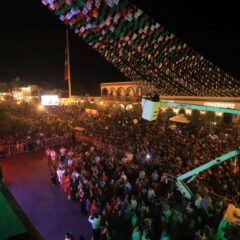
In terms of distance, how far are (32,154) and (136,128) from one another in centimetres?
702

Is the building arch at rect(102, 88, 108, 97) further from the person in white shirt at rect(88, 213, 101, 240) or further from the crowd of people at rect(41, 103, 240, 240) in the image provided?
the person in white shirt at rect(88, 213, 101, 240)

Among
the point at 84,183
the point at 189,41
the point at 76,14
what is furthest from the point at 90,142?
the point at 189,41

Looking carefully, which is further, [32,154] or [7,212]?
[32,154]

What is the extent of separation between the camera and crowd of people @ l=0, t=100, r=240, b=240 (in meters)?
5.65

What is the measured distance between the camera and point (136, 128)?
15852mm

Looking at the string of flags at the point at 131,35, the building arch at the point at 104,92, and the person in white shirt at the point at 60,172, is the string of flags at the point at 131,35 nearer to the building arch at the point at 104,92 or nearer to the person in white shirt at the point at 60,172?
the person in white shirt at the point at 60,172

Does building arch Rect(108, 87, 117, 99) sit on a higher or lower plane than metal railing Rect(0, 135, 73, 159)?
higher

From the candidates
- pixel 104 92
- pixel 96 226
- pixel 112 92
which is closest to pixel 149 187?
pixel 96 226

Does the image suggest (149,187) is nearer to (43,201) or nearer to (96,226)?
(96,226)

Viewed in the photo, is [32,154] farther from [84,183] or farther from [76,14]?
[76,14]

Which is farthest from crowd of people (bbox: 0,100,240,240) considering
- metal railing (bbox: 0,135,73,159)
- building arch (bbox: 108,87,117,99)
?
building arch (bbox: 108,87,117,99)

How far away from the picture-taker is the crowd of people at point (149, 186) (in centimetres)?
565

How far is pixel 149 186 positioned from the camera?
7.34 meters

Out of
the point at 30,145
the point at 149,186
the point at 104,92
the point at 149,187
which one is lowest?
the point at 30,145
